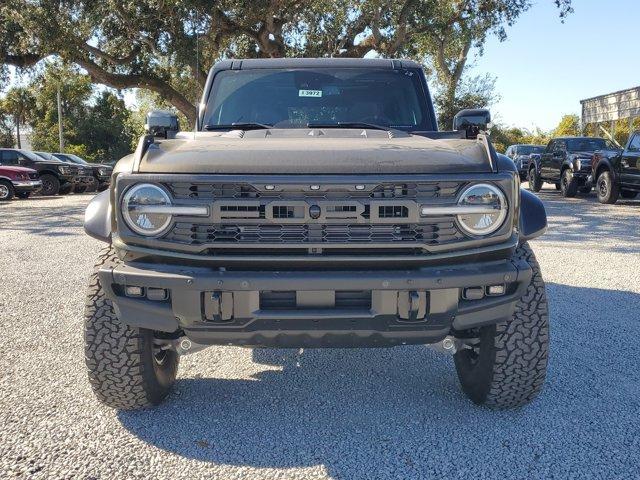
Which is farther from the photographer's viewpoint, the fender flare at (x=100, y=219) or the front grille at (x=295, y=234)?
the fender flare at (x=100, y=219)

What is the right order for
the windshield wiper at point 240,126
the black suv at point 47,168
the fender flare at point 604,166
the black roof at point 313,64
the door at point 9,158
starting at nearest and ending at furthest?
the windshield wiper at point 240,126, the black roof at point 313,64, the fender flare at point 604,166, the door at point 9,158, the black suv at point 47,168

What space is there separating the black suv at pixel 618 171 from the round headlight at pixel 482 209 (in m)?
12.2

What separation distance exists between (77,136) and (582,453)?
51045 mm

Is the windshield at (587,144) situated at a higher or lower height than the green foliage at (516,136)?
lower

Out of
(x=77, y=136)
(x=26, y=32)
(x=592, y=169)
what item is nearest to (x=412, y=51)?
(x=592, y=169)

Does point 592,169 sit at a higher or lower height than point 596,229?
higher

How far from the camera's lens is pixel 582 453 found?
278cm

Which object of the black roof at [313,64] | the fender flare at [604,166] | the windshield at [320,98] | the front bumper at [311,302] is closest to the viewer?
the front bumper at [311,302]

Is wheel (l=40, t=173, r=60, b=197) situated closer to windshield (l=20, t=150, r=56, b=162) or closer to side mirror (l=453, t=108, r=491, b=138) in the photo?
windshield (l=20, t=150, r=56, b=162)

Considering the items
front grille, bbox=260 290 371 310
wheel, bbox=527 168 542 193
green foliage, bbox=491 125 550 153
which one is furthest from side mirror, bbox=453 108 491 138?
green foliage, bbox=491 125 550 153

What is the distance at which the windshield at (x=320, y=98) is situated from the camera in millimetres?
4152

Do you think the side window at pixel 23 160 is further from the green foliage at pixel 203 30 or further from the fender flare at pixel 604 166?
the fender flare at pixel 604 166

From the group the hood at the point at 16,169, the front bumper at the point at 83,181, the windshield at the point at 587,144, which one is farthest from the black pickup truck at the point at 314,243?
the front bumper at the point at 83,181

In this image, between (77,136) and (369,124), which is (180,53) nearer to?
(369,124)
